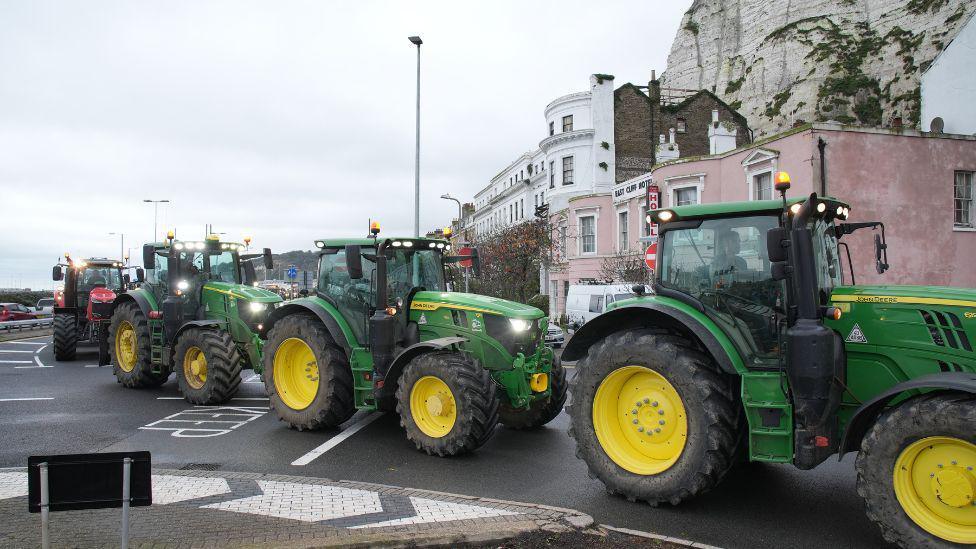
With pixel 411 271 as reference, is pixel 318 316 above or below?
below

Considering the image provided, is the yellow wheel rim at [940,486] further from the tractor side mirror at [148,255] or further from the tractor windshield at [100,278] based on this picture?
the tractor windshield at [100,278]

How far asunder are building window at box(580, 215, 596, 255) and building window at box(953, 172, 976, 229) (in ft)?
56.3

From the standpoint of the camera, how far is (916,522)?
14.6 ft

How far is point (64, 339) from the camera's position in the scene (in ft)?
58.2

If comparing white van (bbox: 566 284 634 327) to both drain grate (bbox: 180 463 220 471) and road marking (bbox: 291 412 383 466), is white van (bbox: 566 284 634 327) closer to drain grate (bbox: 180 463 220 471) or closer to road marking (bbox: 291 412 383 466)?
road marking (bbox: 291 412 383 466)

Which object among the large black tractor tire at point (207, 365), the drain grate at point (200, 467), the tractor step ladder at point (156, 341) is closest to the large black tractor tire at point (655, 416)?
the drain grate at point (200, 467)

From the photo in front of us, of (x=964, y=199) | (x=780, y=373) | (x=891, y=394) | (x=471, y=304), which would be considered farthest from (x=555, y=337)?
(x=891, y=394)

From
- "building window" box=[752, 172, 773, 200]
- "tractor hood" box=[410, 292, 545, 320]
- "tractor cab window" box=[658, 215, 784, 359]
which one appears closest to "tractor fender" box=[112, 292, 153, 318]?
"tractor hood" box=[410, 292, 545, 320]

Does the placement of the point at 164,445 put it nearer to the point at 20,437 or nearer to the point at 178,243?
the point at 20,437

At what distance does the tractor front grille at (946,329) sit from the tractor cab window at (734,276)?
106cm

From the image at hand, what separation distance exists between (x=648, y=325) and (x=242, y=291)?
8.10 metres

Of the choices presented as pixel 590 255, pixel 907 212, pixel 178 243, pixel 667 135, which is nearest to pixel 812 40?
pixel 667 135

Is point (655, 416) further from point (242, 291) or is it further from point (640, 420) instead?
point (242, 291)

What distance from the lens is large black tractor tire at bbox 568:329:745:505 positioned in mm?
5414
